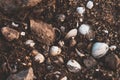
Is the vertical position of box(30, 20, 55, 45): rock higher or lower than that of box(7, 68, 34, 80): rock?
higher

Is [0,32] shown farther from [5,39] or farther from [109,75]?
[109,75]

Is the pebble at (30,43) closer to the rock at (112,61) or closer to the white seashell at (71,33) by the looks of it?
the white seashell at (71,33)

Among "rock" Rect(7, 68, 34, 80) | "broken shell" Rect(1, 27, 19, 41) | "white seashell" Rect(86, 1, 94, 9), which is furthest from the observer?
"white seashell" Rect(86, 1, 94, 9)

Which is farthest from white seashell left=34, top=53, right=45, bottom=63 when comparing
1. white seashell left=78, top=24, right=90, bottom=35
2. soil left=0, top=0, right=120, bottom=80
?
white seashell left=78, top=24, right=90, bottom=35

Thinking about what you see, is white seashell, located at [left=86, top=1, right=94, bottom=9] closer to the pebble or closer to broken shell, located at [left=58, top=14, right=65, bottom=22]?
broken shell, located at [left=58, top=14, right=65, bottom=22]

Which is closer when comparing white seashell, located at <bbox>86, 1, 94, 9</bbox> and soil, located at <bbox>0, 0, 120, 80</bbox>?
soil, located at <bbox>0, 0, 120, 80</bbox>

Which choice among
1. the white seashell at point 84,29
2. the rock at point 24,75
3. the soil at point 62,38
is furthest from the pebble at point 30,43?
the white seashell at point 84,29

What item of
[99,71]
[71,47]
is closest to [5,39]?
[71,47]
